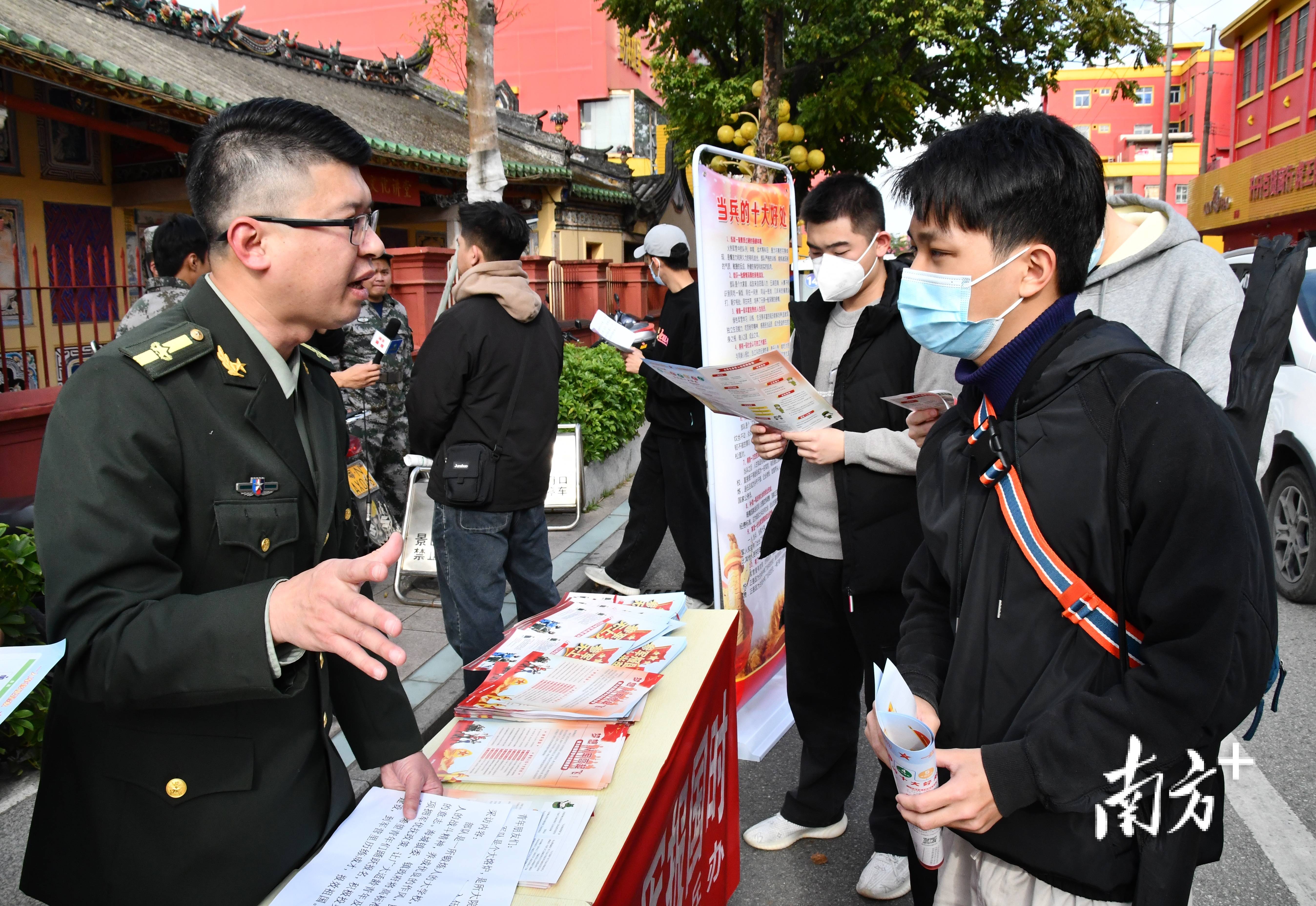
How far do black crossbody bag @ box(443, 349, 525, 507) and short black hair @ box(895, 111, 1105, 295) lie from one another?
238 cm

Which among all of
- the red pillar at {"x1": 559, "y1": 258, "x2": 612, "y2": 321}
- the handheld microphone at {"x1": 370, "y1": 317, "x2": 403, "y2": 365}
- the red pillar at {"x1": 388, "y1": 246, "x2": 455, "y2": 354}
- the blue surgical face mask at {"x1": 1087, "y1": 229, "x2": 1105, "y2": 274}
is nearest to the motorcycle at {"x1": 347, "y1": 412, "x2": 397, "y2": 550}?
the handheld microphone at {"x1": 370, "y1": 317, "x2": 403, "y2": 365}

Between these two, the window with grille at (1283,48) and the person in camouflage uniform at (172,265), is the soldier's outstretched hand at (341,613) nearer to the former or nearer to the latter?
the person in camouflage uniform at (172,265)

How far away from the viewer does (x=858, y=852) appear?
2.96 metres

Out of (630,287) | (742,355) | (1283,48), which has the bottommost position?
(742,355)

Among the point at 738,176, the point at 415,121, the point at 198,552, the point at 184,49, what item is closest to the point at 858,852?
the point at 198,552

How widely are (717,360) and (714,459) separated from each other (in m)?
0.40

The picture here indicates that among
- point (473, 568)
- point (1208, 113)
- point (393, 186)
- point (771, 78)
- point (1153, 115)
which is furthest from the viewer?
point (1153, 115)

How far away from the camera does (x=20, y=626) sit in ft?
10.4

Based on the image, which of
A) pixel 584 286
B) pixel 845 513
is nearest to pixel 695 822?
pixel 845 513

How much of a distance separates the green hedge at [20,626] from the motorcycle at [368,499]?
155 centimetres

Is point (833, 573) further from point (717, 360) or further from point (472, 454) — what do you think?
point (472, 454)

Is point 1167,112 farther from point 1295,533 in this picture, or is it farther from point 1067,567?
point 1067,567

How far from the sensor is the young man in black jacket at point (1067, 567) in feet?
4.06

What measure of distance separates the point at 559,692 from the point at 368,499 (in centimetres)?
331
